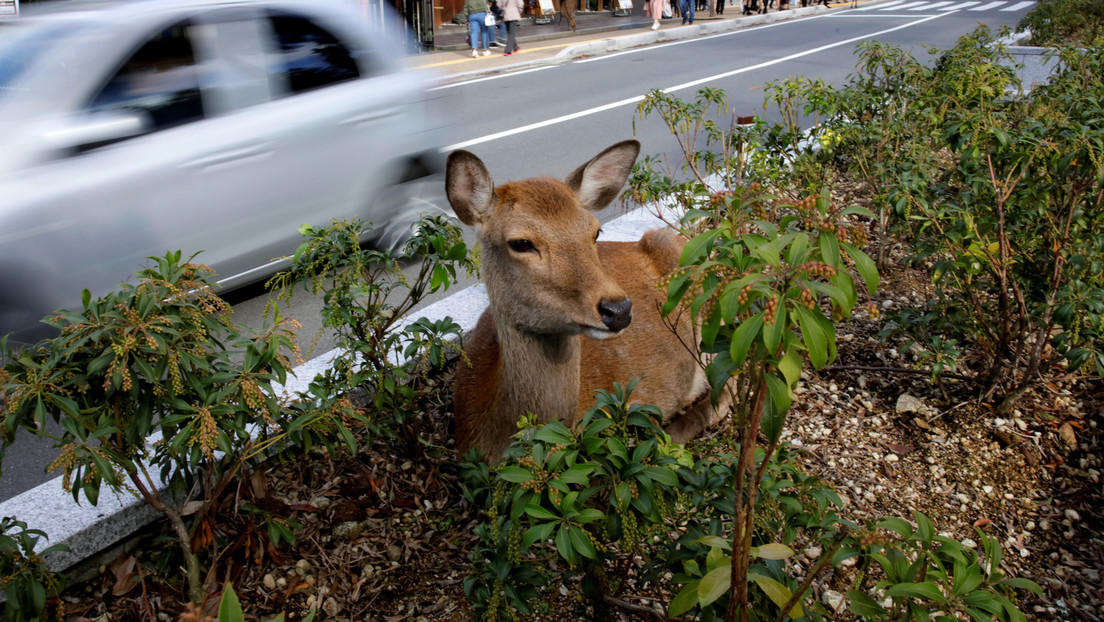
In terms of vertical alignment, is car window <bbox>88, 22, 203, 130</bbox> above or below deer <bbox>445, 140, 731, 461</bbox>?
above

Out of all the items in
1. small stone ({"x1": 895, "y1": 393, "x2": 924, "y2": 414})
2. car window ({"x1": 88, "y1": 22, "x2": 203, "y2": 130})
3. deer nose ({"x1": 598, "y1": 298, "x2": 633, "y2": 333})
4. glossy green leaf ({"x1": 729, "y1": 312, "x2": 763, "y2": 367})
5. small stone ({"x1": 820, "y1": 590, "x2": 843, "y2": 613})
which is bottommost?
small stone ({"x1": 820, "y1": 590, "x2": 843, "y2": 613})

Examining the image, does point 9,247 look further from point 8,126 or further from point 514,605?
point 514,605

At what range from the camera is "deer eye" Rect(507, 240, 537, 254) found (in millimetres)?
3391

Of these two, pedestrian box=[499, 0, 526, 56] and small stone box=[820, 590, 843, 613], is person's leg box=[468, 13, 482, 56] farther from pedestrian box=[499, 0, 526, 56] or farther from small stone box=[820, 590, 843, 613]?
small stone box=[820, 590, 843, 613]

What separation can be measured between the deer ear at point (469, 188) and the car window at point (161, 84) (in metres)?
2.70

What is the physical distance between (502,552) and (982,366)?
3250 millimetres

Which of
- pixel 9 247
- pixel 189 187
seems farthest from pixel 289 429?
pixel 189 187

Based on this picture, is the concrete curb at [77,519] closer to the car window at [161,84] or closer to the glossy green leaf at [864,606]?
the glossy green leaf at [864,606]

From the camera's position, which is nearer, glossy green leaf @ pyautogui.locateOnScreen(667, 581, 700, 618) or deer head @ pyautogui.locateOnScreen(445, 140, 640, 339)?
glossy green leaf @ pyautogui.locateOnScreen(667, 581, 700, 618)

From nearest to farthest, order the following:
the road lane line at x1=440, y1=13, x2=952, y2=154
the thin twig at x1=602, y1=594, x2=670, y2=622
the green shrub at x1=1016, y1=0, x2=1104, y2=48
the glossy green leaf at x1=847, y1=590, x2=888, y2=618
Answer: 1. the glossy green leaf at x1=847, y1=590, x2=888, y2=618
2. the thin twig at x1=602, y1=594, x2=670, y2=622
3. the road lane line at x1=440, y1=13, x2=952, y2=154
4. the green shrub at x1=1016, y1=0, x2=1104, y2=48

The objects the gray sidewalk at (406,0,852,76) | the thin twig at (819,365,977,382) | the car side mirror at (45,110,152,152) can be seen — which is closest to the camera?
the thin twig at (819,365,977,382)

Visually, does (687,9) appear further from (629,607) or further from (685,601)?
(685,601)

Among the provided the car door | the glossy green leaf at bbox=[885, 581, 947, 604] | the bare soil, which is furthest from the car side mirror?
the glossy green leaf at bbox=[885, 581, 947, 604]

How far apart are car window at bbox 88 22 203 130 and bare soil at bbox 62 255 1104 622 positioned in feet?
8.78
